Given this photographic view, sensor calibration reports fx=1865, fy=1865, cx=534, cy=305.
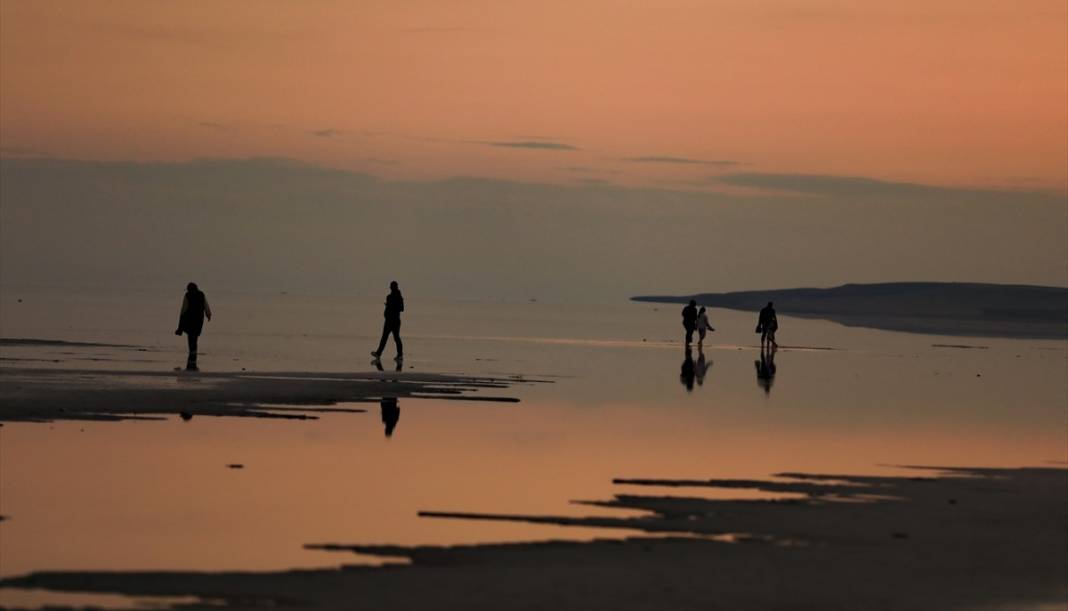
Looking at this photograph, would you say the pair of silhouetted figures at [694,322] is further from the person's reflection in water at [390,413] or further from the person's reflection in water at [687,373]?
the person's reflection in water at [390,413]

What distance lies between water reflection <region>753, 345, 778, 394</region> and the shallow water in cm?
36

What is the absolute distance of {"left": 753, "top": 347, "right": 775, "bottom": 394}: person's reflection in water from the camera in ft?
137

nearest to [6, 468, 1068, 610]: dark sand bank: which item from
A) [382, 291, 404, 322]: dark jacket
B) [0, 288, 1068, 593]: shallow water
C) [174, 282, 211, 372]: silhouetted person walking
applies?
[0, 288, 1068, 593]: shallow water

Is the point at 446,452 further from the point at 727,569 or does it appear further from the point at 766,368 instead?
the point at 766,368

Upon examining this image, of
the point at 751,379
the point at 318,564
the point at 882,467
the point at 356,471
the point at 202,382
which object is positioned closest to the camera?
the point at 318,564

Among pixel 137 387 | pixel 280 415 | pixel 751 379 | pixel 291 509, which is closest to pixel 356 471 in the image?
pixel 291 509

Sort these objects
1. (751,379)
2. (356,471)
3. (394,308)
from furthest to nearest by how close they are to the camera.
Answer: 1. (394,308)
2. (751,379)
3. (356,471)

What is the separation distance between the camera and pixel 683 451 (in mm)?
23641

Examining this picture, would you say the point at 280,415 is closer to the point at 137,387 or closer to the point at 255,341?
the point at 137,387

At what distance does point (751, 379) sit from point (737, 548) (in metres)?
29.3

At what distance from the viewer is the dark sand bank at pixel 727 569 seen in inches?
486

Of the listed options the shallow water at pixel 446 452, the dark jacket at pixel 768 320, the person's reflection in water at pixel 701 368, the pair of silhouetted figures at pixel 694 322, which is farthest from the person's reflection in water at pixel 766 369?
the pair of silhouetted figures at pixel 694 322

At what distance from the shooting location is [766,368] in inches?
2000

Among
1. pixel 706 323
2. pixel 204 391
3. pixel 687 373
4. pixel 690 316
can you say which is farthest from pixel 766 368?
pixel 204 391
